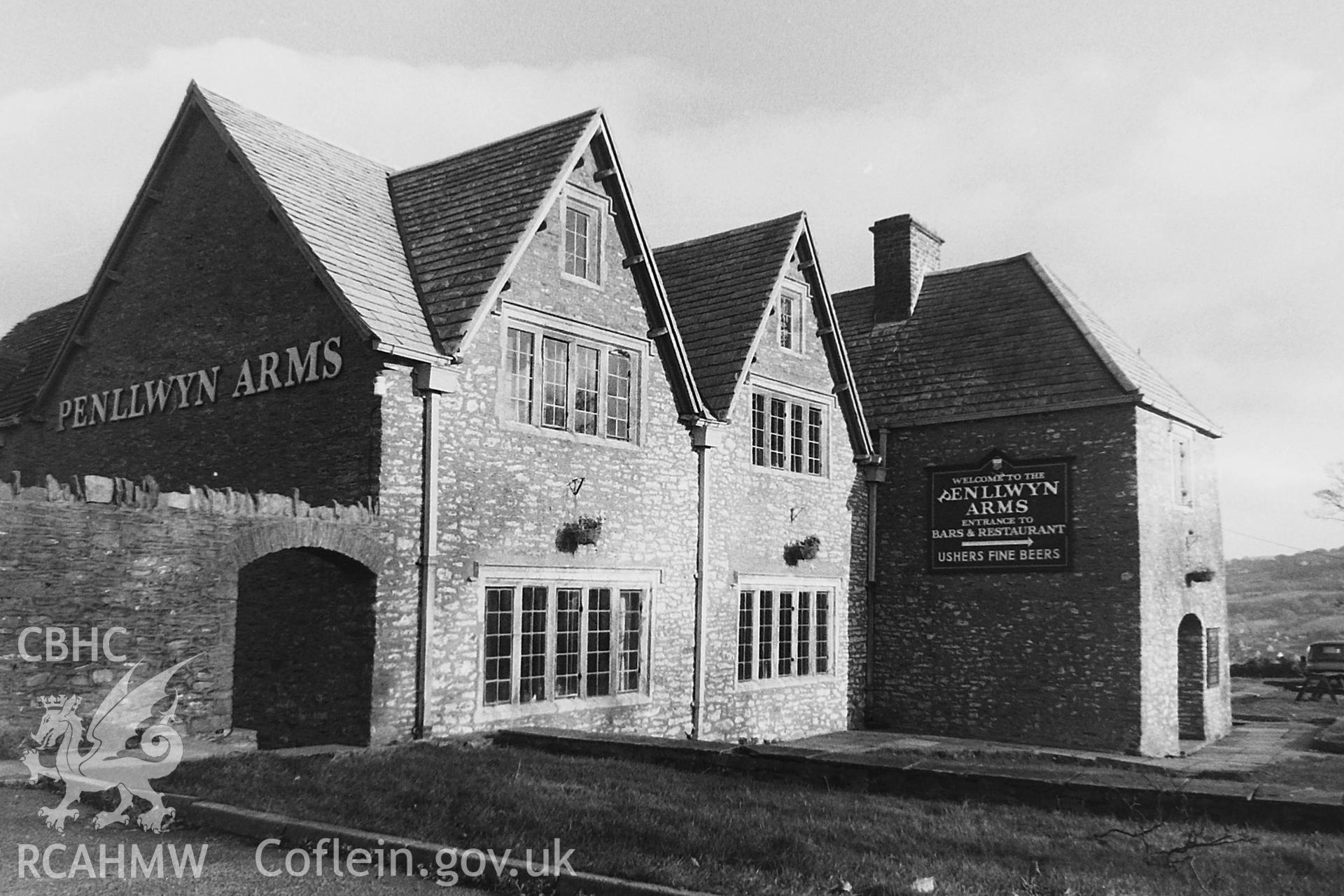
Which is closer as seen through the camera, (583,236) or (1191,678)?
(583,236)

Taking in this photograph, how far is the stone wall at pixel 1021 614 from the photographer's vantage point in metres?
20.0

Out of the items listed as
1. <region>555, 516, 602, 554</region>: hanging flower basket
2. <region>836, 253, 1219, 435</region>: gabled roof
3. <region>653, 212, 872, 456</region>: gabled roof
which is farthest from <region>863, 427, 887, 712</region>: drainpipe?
<region>555, 516, 602, 554</region>: hanging flower basket

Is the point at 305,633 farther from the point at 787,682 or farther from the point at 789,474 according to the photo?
the point at 789,474

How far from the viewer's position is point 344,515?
1315 centimetres

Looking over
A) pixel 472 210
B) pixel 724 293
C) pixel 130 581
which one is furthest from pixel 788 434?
pixel 130 581

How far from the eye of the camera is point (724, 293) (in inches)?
846

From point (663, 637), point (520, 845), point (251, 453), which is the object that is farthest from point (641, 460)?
point (520, 845)

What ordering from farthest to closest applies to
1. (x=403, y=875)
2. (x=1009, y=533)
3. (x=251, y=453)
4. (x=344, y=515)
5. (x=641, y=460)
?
(x=1009, y=533) < (x=641, y=460) < (x=251, y=453) < (x=344, y=515) < (x=403, y=875)

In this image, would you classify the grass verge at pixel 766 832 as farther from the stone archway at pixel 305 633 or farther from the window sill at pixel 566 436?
the window sill at pixel 566 436

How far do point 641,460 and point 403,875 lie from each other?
1024 cm

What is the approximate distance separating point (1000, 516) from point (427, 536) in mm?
12053

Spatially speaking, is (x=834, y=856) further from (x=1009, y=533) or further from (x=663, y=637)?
(x=1009, y=533)

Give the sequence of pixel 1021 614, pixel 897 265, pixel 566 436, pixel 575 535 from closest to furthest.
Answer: pixel 575 535 → pixel 566 436 → pixel 1021 614 → pixel 897 265

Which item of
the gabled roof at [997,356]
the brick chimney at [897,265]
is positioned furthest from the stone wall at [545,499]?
the brick chimney at [897,265]
